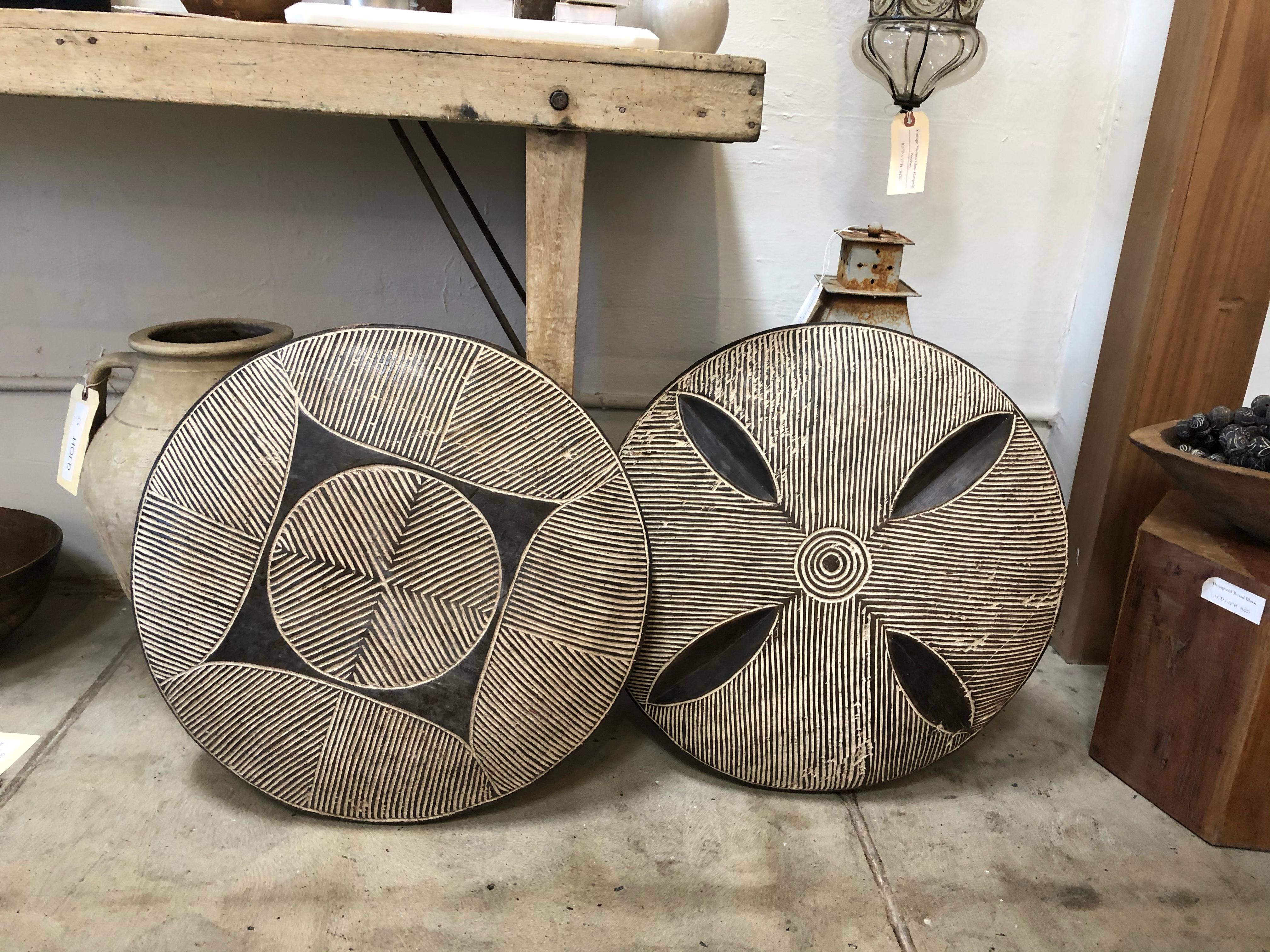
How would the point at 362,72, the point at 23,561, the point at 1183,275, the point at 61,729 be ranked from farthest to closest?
the point at 23,561 → the point at 1183,275 → the point at 61,729 → the point at 362,72

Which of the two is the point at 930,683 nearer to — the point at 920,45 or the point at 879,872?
the point at 879,872

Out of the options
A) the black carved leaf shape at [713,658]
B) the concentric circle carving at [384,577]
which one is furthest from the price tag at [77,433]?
the black carved leaf shape at [713,658]

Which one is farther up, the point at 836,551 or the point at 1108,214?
the point at 1108,214

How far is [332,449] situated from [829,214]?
1000 millimetres

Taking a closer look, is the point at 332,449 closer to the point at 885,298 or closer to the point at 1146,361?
the point at 885,298

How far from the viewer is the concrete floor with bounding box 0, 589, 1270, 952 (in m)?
1.08

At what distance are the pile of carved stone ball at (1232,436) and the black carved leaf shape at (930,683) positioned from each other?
45 centimetres

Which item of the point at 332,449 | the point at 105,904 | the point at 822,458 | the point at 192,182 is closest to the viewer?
the point at 105,904

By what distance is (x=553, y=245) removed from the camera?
121 cm

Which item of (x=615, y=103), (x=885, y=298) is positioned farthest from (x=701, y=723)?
(x=615, y=103)

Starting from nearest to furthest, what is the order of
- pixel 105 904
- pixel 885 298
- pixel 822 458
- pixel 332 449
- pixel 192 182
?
pixel 105 904 < pixel 332 449 < pixel 822 458 < pixel 885 298 < pixel 192 182

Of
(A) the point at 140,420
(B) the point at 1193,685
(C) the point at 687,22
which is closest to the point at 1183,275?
(B) the point at 1193,685

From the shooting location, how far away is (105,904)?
3.55ft

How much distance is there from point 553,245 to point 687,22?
1.15ft
